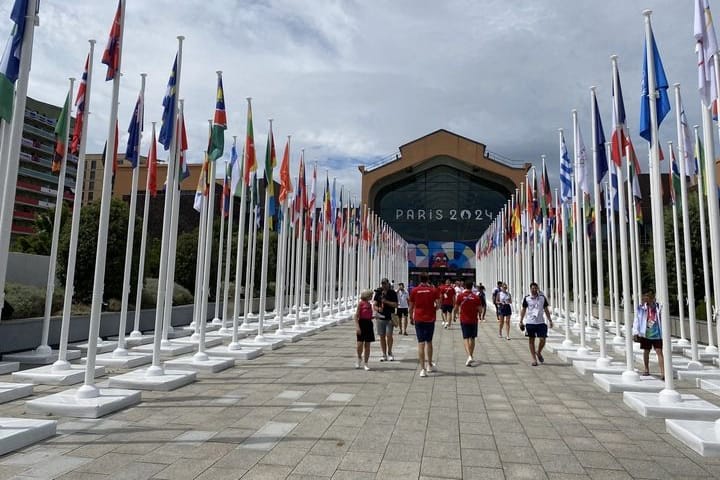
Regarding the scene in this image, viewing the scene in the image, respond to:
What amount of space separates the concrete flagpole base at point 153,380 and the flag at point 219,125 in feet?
16.4

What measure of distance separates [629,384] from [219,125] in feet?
31.1

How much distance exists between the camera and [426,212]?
59875 mm

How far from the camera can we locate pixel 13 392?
7719 millimetres

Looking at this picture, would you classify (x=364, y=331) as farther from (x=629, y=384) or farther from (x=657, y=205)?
(x=657, y=205)

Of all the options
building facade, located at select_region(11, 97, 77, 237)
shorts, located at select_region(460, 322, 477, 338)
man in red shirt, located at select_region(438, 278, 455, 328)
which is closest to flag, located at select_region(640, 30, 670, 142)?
shorts, located at select_region(460, 322, 477, 338)

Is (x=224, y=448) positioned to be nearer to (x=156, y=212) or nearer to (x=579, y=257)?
(x=579, y=257)

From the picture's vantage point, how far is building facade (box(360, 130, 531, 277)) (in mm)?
58594

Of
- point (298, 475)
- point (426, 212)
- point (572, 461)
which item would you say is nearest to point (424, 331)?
point (572, 461)

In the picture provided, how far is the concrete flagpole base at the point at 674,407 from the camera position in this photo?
6.96 meters

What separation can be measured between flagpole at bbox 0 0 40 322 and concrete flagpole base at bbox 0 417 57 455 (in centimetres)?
159

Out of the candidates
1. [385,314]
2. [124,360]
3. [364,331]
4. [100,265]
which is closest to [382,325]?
[385,314]

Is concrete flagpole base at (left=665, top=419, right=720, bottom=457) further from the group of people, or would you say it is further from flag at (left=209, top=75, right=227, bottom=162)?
flag at (left=209, top=75, right=227, bottom=162)

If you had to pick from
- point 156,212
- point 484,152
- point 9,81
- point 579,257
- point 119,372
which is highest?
point 484,152

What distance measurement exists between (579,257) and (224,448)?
1073cm
